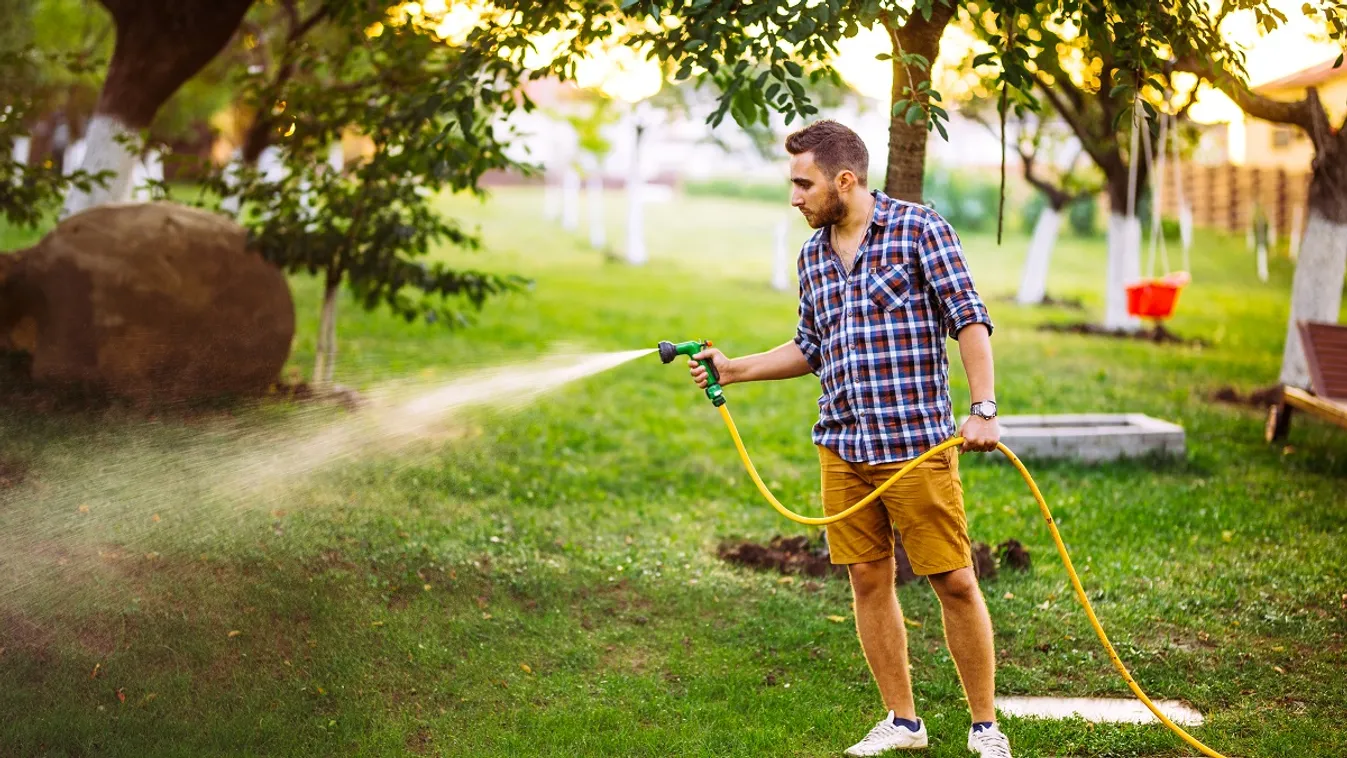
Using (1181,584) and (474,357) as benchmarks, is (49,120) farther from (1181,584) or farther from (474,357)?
(1181,584)

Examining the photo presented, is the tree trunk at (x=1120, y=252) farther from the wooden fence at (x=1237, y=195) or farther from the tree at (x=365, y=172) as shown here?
the wooden fence at (x=1237, y=195)

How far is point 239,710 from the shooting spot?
4.32 metres

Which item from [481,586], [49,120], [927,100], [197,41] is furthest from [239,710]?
[49,120]

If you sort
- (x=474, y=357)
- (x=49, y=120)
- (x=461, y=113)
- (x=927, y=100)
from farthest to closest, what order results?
(x=49, y=120)
(x=474, y=357)
(x=461, y=113)
(x=927, y=100)

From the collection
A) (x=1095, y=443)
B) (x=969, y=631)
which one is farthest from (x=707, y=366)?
(x=1095, y=443)

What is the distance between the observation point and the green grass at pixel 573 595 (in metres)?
4.35

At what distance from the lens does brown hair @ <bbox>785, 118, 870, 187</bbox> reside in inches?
149

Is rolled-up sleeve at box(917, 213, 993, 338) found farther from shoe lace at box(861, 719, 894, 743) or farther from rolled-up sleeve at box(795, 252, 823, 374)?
shoe lace at box(861, 719, 894, 743)

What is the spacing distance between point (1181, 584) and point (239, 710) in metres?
4.34

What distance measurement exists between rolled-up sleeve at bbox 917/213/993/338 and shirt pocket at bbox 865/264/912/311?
66 millimetres

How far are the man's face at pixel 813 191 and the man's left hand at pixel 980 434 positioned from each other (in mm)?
771

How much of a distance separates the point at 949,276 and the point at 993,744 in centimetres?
156

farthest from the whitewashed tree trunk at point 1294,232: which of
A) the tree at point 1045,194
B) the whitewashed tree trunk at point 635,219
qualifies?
the whitewashed tree trunk at point 635,219

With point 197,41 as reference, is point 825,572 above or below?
below
